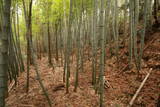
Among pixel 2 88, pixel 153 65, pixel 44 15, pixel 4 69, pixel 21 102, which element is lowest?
pixel 21 102

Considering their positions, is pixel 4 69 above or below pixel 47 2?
below

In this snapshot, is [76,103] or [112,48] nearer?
[76,103]

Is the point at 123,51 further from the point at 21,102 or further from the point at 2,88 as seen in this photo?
the point at 2,88

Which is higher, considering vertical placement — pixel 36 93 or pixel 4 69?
pixel 4 69

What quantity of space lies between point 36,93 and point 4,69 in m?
3.45

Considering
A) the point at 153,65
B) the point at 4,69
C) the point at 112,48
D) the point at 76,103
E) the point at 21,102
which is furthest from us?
the point at 112,48

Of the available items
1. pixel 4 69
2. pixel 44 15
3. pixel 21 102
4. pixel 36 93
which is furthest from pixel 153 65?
pixel 44 15

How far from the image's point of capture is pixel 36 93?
4422 mm

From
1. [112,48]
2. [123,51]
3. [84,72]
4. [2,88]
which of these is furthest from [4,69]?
[112,48]

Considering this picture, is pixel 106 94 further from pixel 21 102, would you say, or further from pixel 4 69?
pixel 4 69

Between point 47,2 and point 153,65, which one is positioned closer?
point 153,65

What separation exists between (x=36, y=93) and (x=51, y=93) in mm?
492

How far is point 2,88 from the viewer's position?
122cm

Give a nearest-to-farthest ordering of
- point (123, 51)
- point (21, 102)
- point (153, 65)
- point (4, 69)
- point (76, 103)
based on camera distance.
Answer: point (4, 69), point (76, 103), point (21, 102), point (153, 65), point (123, 51)
